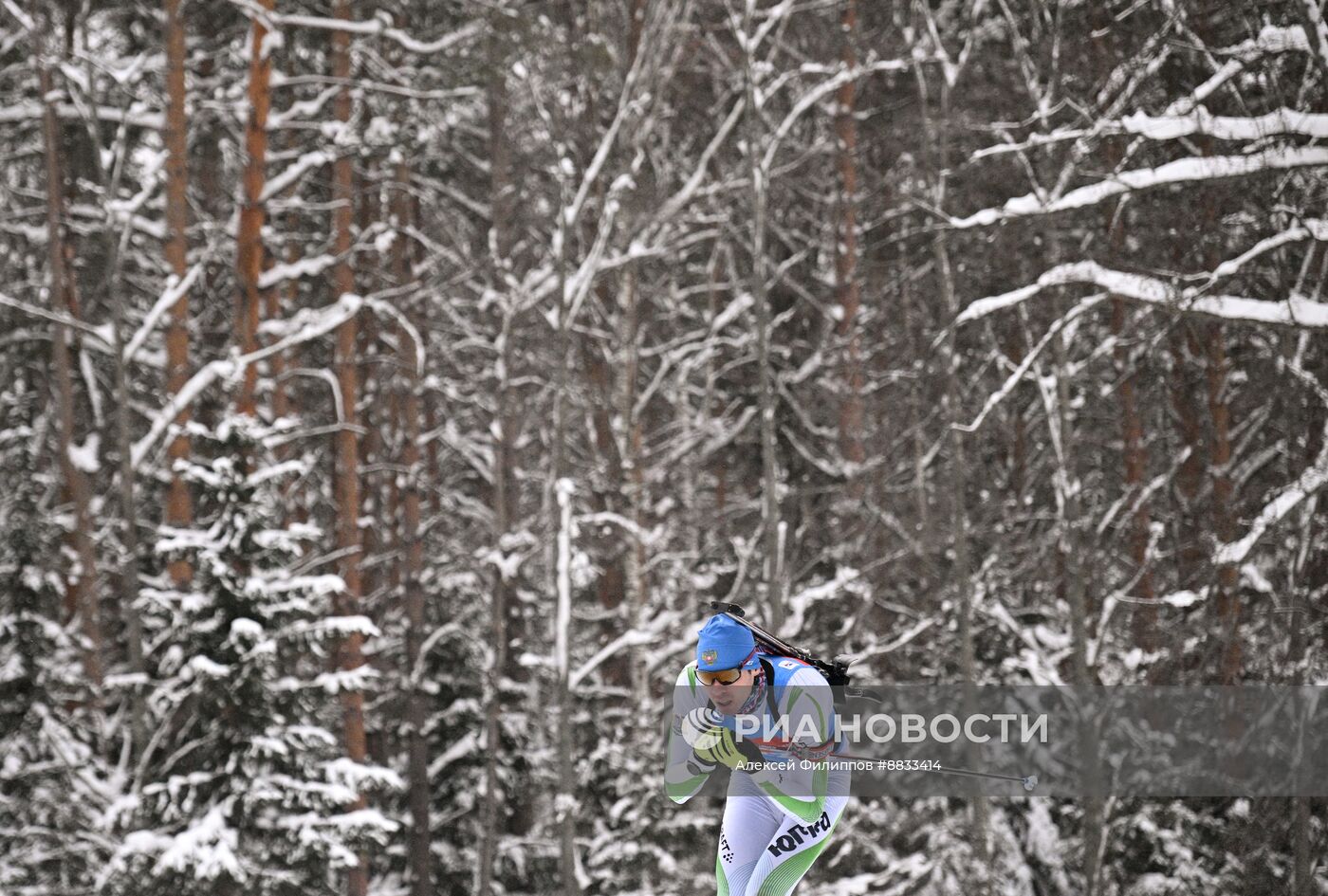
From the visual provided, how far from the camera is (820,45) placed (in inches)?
738

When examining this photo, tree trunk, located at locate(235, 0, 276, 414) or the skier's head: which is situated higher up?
tree trunk, located at locate(235, 0, 276, 414)

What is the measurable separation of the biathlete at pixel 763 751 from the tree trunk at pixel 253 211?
10061 millimetres

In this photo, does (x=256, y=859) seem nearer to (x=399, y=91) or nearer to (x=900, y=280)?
(x=399, y=91)

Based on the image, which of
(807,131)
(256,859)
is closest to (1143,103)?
(807,131)

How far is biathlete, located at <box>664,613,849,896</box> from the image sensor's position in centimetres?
538

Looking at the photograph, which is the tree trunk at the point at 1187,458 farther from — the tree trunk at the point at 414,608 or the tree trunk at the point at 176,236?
the tree trunk at the point at 176,236

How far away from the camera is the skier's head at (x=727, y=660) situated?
5113 mm

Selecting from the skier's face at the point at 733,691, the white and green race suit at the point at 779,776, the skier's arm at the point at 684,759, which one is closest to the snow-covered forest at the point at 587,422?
the white and green race suit at the point at 779,776

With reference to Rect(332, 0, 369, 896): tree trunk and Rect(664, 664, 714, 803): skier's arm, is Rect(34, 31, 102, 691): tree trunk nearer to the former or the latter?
Rect(332, 0, 369, 896): tree trunk

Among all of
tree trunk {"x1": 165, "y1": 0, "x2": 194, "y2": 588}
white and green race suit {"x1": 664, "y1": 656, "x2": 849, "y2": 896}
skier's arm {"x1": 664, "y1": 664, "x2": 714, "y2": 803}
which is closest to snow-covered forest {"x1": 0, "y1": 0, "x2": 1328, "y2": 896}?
tree trunk {"x1": 165, "y1": 0, "x2": 194, "y2": 588}

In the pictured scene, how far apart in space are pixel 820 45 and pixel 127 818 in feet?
45.4

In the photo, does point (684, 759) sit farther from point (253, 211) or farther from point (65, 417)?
point (65, 417)

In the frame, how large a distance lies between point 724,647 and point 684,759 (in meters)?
0.91

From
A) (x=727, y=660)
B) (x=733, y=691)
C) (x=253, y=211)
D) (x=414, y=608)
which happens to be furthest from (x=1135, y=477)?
(x=727, y=660)
